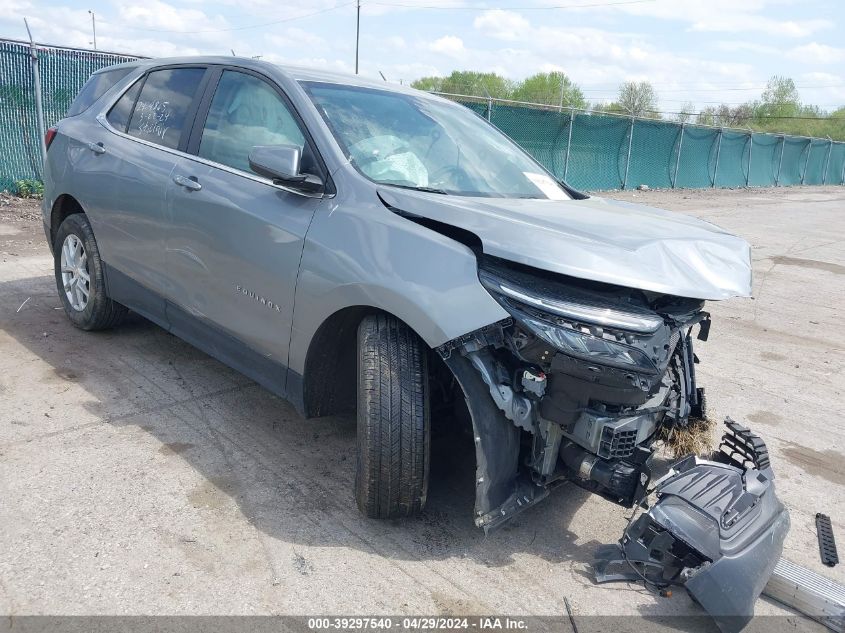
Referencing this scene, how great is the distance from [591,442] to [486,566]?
690 millimetres

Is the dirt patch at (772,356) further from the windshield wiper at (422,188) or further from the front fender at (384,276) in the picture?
the front fender at (384,276)

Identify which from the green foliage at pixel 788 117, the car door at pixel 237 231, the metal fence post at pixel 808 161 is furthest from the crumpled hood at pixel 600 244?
the green foliage at pixel 788 117

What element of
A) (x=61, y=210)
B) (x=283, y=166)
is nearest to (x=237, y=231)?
(x=283, y=166)

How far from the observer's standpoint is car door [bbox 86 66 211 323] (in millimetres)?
3979

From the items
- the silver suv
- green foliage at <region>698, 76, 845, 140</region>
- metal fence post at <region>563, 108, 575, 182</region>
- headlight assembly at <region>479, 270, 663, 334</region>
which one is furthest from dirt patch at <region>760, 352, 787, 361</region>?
green foliage at <region>698, 76, 845, 140</region>

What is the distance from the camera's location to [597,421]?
2553 mm

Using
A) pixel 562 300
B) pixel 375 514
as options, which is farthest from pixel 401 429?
pixel 562 300

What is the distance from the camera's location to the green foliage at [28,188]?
10.5m

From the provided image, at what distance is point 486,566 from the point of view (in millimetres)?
2807

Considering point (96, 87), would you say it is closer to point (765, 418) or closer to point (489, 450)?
point (489, 450)

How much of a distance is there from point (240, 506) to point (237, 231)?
129 centimetres

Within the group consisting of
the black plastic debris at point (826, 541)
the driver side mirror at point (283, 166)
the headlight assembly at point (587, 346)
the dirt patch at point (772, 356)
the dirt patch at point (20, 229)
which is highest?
the driver side mirror at point (283, 166)

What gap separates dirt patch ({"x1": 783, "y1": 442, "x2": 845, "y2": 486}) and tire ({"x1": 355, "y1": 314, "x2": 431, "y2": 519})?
235 cm

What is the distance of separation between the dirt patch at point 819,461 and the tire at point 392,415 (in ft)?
7.70
